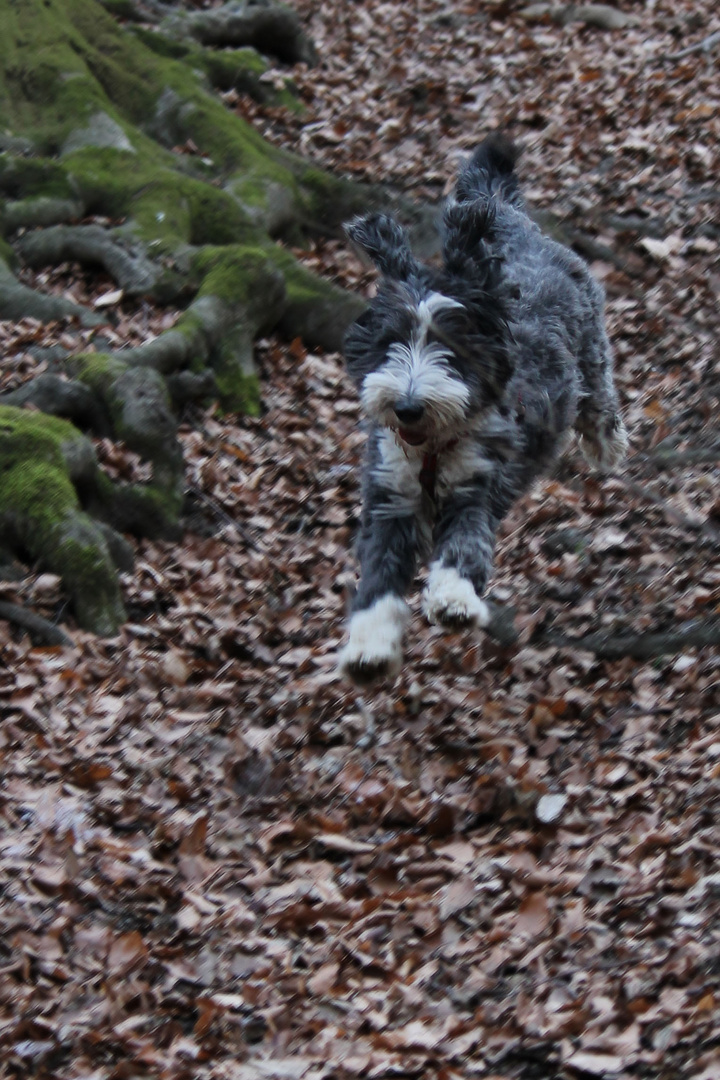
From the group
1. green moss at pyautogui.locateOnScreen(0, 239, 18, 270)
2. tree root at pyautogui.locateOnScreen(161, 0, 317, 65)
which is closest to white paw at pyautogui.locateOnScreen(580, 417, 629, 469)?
green moss at pyautogui.locateOnScreen(0, 239, 18, 270)

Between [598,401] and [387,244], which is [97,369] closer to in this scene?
[387,244]

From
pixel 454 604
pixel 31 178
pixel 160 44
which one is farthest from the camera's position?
pixel 160 44

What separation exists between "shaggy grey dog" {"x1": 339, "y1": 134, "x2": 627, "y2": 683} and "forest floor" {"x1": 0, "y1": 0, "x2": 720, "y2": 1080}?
90cm

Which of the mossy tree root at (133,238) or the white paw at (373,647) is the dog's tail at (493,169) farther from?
the white paw at (373,647)

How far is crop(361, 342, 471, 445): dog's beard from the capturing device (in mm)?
5219

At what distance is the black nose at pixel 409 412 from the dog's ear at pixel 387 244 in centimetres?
70

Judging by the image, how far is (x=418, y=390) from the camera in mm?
5207

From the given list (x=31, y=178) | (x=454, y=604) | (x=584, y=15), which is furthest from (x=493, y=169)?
(x=584, y=15)

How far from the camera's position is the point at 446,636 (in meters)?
6.71

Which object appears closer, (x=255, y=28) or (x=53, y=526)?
(x=53, y=526)

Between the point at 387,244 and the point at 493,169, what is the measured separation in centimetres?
194

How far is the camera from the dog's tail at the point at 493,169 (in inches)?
277

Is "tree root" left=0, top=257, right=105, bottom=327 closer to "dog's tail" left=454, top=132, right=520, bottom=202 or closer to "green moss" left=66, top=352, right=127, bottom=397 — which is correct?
"green moss" left=66, top=352, right=127, bottom=397

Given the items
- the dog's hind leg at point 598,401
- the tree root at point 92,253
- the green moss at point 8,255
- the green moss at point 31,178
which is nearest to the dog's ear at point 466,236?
the dog's hind leg at point 598,401
